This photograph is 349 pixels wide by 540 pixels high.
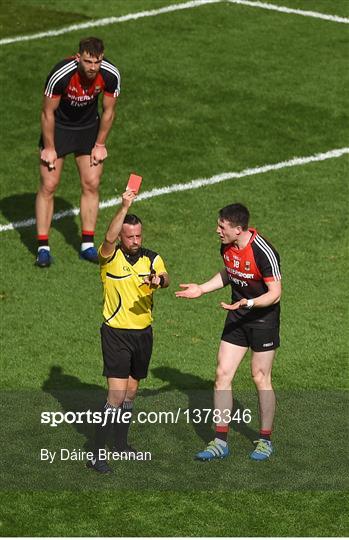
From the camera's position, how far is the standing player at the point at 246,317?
12.6m

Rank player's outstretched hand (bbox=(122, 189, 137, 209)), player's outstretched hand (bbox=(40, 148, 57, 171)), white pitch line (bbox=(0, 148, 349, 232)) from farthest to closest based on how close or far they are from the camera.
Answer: white pitch line (bbox=(0, 148, 349, 232)) → player's outstretched hand (bbox=(40, 148, 57, 171)) → player's outstretched hand (bbox=(122, 189, 137, 209))

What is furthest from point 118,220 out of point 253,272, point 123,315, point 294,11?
point 294,11

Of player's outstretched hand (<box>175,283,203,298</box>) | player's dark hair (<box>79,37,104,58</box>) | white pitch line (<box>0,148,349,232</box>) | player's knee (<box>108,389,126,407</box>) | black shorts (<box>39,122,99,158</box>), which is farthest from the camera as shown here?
white pitch line (<box>0,148,349,232</box>)

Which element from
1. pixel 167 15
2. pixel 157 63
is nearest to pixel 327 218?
pixel 157 63

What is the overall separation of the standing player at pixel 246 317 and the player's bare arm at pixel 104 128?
4.36m

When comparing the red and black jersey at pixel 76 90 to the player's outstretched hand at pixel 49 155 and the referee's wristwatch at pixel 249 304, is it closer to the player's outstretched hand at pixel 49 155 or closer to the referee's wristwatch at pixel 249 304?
the player's outstretched hand at pixel 49 155

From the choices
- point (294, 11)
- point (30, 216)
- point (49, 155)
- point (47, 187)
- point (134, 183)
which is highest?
point (134, 183)

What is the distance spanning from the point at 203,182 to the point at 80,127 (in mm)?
3017

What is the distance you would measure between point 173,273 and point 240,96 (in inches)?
224

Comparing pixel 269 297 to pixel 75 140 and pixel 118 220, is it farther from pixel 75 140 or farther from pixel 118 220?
pixel 75 140

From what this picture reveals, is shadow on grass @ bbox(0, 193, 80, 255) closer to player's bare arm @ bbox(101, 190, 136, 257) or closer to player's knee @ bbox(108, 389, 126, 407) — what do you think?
player's knee @ bbox(108, 389, 126, 407)

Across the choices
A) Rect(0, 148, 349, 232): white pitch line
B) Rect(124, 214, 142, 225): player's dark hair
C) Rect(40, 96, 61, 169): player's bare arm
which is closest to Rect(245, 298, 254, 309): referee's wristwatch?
Rect(124, 214, 142, 225): player's dark hair

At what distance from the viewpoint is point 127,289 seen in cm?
1264

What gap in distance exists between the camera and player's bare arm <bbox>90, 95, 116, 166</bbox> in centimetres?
1680
